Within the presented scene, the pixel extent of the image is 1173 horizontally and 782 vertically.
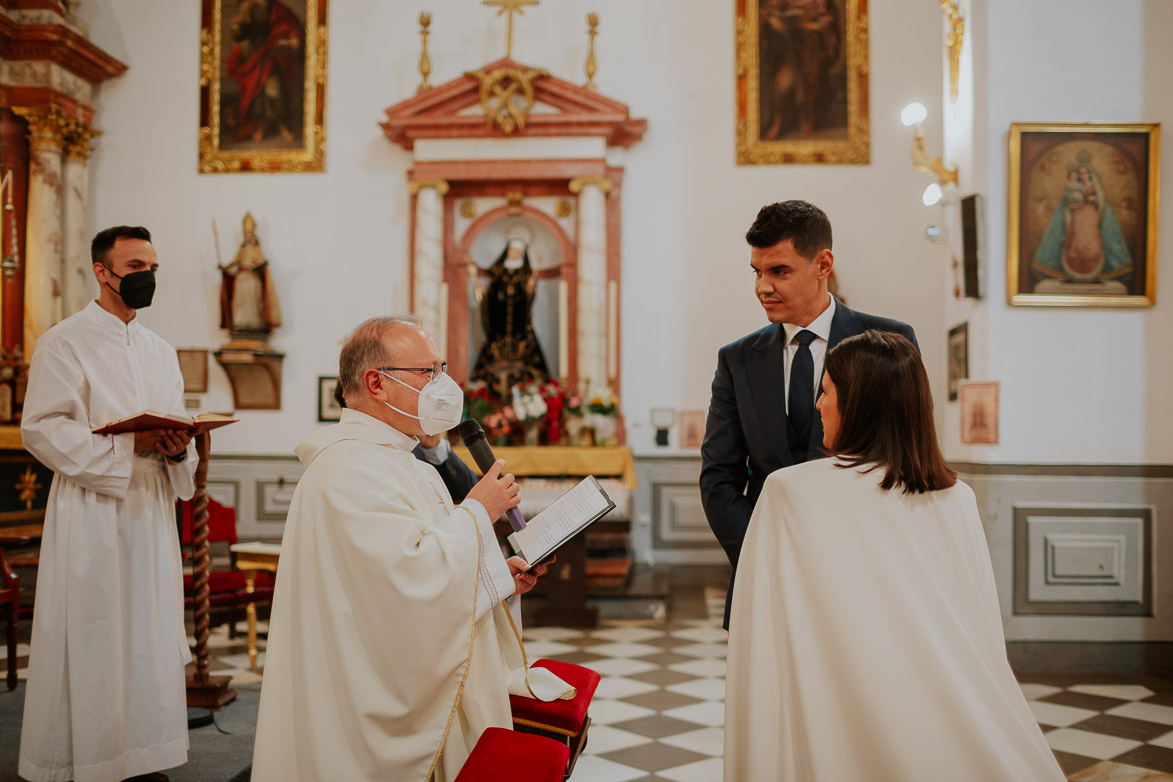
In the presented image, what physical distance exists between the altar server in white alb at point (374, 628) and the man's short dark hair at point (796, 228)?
90 centimetres

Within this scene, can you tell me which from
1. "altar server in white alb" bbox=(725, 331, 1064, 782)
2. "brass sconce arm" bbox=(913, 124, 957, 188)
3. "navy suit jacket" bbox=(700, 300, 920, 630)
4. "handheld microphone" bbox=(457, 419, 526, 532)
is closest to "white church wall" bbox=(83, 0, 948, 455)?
"brass sconce arm" bbox=(913, 124, 957, 188)

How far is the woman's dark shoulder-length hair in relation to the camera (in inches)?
72.2

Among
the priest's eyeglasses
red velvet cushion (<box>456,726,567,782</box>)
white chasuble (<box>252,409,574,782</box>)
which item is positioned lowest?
red velvet cushion (<box>456,726,567,782</box>)

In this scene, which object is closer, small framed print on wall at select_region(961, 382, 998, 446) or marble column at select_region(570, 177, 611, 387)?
small framed print on wall at select_region(961, 382, 998, 446)

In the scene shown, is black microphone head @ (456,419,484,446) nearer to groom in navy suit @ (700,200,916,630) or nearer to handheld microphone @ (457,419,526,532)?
handheld microphone @ (457,419,526,532)

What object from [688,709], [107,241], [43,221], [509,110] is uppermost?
[509,110]

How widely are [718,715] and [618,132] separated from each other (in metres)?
5.74

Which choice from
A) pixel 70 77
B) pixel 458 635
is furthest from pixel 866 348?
pixel 70 77

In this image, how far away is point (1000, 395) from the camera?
5543 mm

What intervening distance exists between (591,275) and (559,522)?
6.35 metres

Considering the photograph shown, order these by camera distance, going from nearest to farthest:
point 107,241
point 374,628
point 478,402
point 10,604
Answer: point 374,628
point 107,241
point 10,604
point 478,402

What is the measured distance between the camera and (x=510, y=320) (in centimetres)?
891

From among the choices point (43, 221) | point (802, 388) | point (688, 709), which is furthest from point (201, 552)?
point (43, 221)

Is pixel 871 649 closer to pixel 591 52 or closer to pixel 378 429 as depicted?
pixel 378 429
